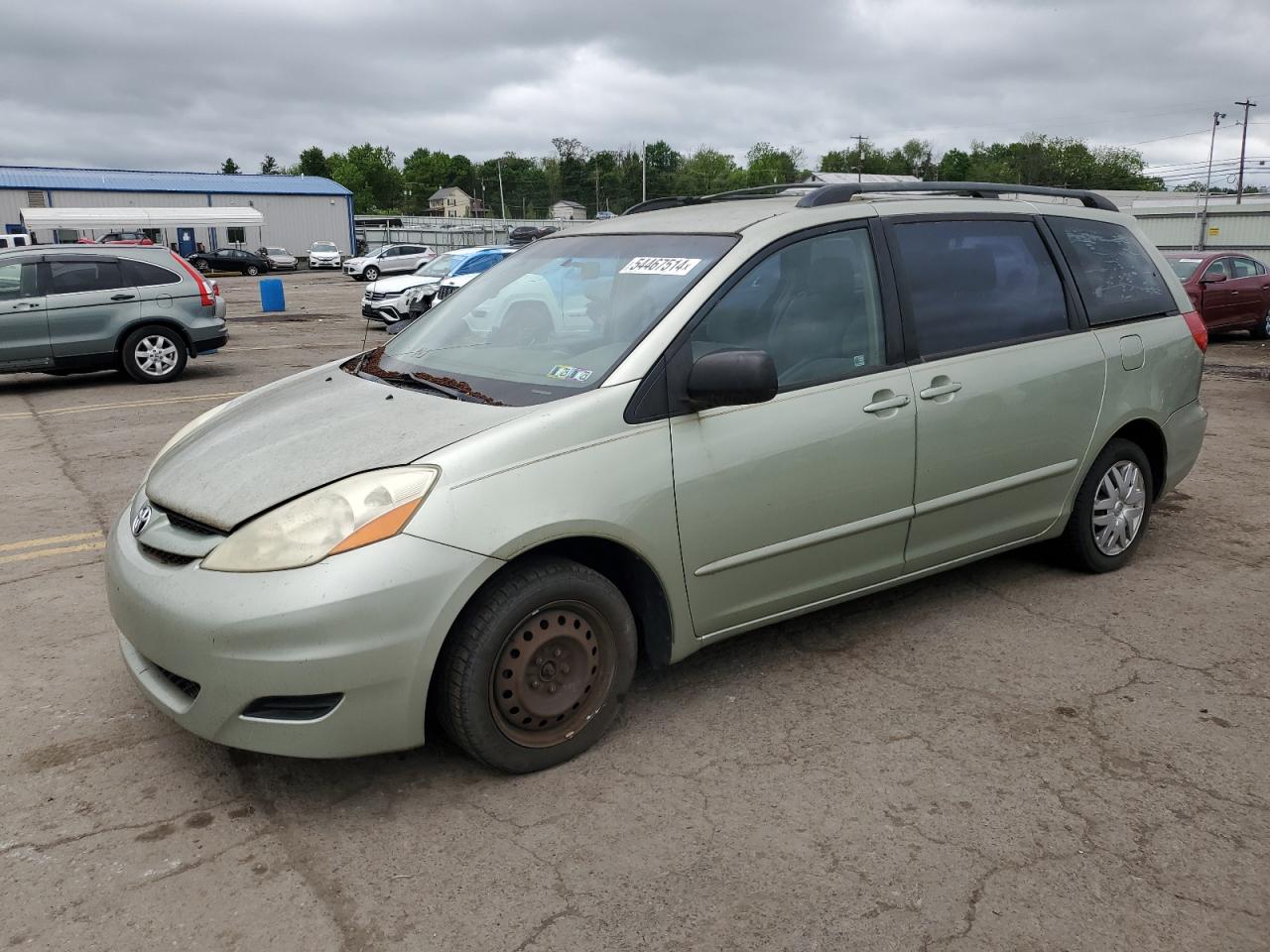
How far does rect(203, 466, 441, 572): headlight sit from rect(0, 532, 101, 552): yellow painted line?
3.42 m

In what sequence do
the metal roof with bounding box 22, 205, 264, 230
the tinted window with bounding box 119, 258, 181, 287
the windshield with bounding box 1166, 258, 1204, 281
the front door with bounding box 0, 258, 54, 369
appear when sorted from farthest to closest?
the metal roof with bounding box 22, 205, 264, 230 < the windshield with bounding box 1166, 258, 1204, 281 < the tinted window with bounding box 119, 258, 181, 287 < the front door with bounding box 0, 258, 54, 369

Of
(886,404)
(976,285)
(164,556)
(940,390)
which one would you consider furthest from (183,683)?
(976,285)

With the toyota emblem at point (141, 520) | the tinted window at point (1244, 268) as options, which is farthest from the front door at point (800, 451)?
the tinted window at point (1244, 268)

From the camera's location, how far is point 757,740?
3373 mm

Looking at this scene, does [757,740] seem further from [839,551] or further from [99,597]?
[99,597]

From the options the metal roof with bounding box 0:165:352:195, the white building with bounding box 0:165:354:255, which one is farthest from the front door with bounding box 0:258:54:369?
the metal roof with bounding box 0:165:352:195

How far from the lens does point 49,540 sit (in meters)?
5.70

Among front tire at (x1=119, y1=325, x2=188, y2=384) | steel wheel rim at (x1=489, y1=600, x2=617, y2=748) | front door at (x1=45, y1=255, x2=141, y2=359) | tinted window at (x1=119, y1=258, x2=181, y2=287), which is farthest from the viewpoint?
front tire at (x1=119, y1=325, x2=188, y2=384)

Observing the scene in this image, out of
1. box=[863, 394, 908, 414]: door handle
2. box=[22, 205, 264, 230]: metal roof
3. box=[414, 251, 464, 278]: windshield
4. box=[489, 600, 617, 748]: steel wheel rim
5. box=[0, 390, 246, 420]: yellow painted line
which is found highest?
box=[22, 205, 264, 230]: metal roof

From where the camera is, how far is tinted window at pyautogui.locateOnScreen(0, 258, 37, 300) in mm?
11289

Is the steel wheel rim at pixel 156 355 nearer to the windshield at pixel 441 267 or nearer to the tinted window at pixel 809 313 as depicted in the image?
the windshield at pixel 441 267

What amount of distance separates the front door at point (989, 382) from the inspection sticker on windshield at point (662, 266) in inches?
35.6

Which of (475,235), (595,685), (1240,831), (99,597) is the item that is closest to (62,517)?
(99,597)

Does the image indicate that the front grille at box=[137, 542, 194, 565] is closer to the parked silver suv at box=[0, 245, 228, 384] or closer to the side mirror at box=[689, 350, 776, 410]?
the side mirror at box=[689, 350, 776, 410]
